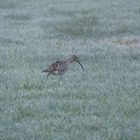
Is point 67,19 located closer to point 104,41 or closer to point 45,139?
point 104,41

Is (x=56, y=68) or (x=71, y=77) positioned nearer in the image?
(x=56, y=68)

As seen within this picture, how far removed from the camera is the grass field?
13.7m

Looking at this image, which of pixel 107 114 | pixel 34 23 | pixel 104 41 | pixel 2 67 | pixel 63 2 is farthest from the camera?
pixel 63 2

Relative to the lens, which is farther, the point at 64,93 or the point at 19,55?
the point at 19,55

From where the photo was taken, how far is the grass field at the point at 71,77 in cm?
1368

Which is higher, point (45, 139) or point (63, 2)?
point (45, 139)

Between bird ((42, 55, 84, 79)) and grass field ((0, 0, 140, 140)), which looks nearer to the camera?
grass field ((0, 0, 140, 140))

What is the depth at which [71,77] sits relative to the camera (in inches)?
768

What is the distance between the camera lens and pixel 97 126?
13.7 m

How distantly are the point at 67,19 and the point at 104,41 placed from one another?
7900 mm

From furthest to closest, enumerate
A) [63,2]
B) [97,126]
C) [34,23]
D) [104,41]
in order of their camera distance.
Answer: [63,2] → [34,23] → [104,41] → [97,126]

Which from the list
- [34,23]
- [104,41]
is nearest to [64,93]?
[104,41]

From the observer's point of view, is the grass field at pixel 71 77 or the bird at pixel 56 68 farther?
the bird at pixel 56 68

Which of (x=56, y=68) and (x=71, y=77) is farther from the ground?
(x=56, y=68)
